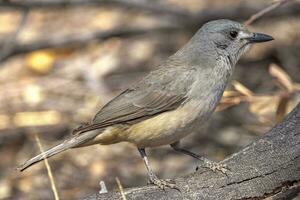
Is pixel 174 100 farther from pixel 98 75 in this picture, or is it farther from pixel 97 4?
pixel 98 75

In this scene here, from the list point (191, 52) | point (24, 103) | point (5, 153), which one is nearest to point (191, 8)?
point (24, 103)

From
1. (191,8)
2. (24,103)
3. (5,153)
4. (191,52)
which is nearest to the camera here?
(191,52)

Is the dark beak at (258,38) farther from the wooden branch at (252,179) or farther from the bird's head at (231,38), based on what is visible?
the wooden branch at (252,179)

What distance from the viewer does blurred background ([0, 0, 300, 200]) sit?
897cm

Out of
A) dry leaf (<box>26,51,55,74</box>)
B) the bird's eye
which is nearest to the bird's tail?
the bird's eye

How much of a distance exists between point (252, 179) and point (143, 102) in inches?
51.8

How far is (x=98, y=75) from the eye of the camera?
10.6 metres

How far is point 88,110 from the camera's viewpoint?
9609 mm

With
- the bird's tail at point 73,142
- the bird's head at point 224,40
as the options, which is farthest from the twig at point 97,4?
the bird's tail at point 73,142

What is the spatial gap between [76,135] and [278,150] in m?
1.60

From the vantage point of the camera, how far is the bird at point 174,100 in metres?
5.83

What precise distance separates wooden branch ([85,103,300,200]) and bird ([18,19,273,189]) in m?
0.24

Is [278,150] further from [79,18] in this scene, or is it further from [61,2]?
[79,18]

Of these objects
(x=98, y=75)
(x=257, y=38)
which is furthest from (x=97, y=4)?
(x=257, y=38)
